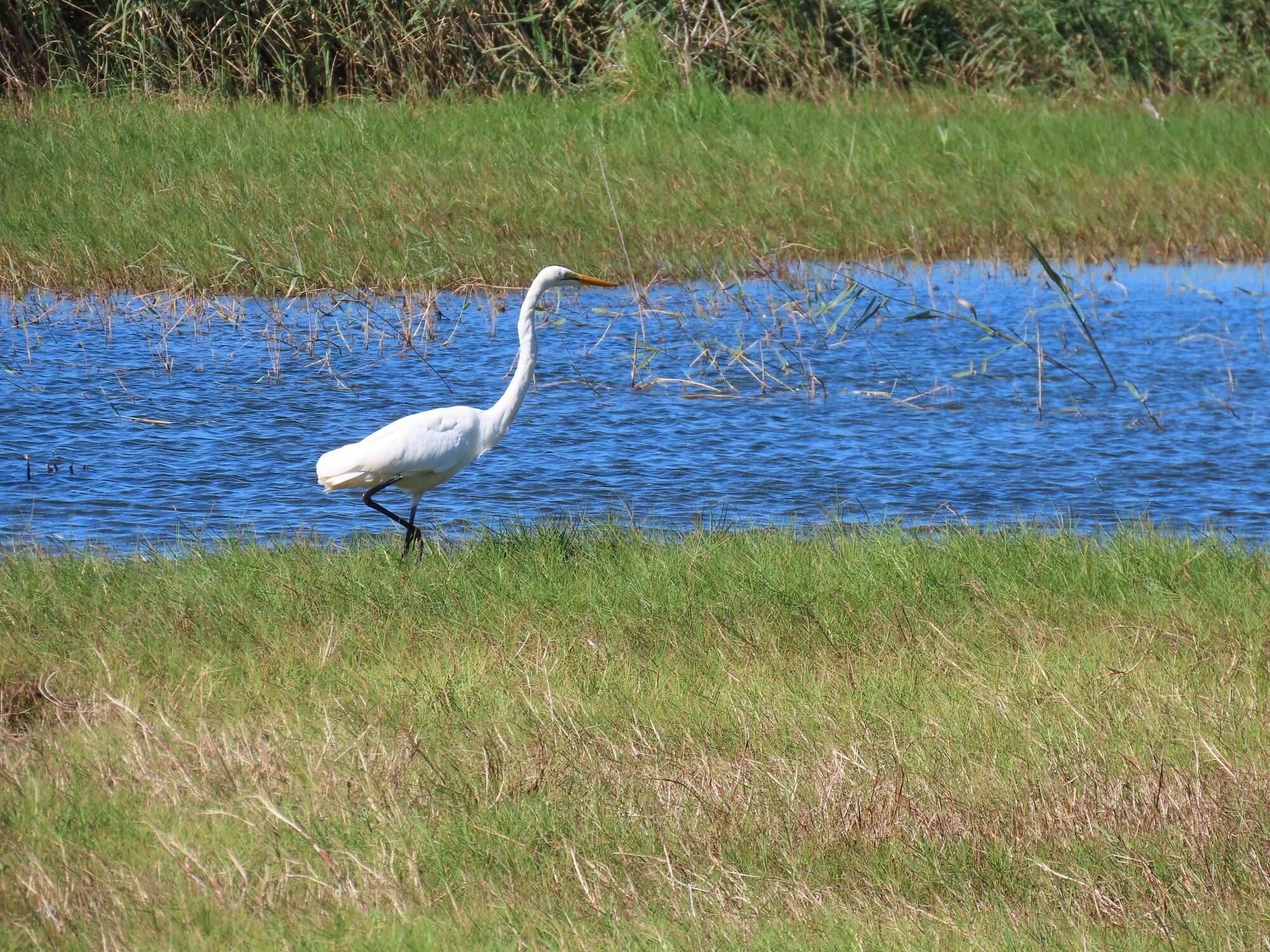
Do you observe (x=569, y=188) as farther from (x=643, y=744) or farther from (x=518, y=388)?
(x=643, y=744)

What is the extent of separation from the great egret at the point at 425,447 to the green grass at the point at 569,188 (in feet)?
14.1

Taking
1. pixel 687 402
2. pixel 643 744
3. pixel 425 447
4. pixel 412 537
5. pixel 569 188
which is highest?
pixel 425 447

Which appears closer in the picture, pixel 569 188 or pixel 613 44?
pixel 569 188

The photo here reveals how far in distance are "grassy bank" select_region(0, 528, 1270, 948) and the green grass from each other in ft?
16.7

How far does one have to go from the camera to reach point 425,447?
17.9ft

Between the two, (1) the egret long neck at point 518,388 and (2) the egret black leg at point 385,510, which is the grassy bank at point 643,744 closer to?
(2) the egret black leg at point 385,510

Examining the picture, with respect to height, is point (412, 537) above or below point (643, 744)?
below

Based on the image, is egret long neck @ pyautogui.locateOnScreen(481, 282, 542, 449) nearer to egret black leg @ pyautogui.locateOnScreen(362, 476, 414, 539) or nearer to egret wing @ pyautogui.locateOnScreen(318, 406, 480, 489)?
egret wing @ pyautogui.locateOnScreen(318, 406, 480, 489)

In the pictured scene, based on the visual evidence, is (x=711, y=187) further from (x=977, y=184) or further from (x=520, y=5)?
(x=520, y=5)

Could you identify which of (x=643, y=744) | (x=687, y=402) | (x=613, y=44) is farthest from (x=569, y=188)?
(x=643, y=744)

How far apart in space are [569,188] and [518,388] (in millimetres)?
5428

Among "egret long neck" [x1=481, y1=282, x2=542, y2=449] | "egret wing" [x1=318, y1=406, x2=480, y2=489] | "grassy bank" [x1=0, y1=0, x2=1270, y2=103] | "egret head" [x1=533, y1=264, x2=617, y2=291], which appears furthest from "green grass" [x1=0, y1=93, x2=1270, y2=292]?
"egret wing" [x1=318, y1=406, x2=480, y2=489]

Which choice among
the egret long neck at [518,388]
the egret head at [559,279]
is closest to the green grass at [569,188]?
the egret head at [559,279]

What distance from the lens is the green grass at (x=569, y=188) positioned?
33.0 ft
